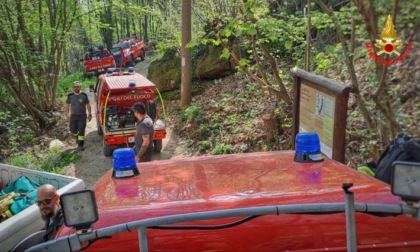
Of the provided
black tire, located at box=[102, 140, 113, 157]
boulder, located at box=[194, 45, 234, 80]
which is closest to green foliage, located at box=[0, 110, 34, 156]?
black tire, located at box=[102, 140, 113, 157]

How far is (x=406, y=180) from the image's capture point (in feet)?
5.34

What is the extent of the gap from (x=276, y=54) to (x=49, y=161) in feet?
24.7

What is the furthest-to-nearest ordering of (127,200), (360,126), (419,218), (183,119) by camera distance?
(183,119), (360,126), (127,200), (419,218)

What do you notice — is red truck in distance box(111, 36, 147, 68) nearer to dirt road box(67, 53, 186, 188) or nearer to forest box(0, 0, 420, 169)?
forest box(0, 0, 420, 169)

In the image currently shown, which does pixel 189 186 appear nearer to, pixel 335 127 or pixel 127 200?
pixel 127 200

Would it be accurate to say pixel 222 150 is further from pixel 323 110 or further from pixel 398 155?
pixel 398 155

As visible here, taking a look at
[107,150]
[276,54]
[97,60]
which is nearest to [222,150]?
[107,150]

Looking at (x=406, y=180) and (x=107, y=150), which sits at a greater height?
(x=406, y=180)

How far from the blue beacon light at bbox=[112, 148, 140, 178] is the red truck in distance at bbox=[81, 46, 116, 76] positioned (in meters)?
22.9

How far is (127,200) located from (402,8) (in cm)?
274

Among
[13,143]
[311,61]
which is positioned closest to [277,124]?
[311,61]

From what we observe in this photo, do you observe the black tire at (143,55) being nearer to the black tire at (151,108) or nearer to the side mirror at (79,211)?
the black tire at (151,108)

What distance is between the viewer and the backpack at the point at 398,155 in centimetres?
241

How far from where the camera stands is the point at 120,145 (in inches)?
439
